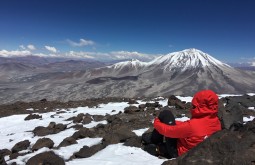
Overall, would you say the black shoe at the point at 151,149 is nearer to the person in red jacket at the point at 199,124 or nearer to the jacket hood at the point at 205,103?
the person in red jacket at the point at 199,124

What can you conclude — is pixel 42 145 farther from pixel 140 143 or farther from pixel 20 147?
pixel 140 143

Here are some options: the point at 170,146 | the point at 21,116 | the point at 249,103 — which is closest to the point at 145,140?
the point at 170,146

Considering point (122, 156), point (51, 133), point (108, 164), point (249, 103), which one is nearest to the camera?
point (108, 164)

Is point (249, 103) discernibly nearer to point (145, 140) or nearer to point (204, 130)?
point (145, 140)

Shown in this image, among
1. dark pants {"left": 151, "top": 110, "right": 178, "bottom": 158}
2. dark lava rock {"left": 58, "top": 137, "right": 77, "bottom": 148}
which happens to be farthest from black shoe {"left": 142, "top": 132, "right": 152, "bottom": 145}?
dark lava rock {"left": 58, "top": 137, "right": 77, "bottom": 148}

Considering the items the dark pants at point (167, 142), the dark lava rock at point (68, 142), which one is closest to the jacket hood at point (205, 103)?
the dark pants at point (167, 142)
